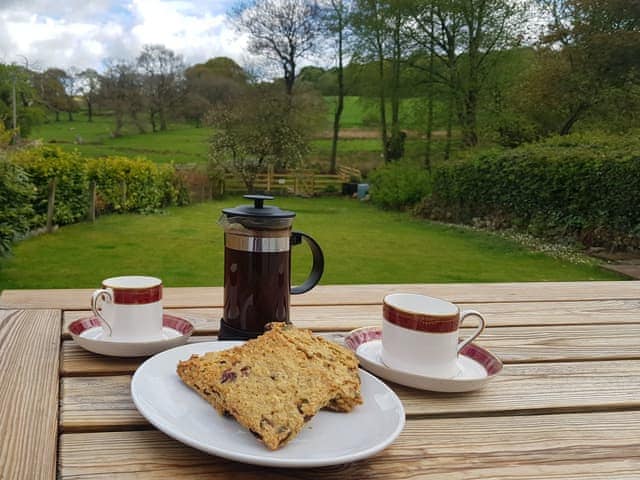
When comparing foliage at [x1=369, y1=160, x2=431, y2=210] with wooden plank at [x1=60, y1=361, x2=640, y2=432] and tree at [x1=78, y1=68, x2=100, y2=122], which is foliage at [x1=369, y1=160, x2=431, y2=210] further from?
wooden plank at [x1=60, y1=361, x2=640, y2=432]

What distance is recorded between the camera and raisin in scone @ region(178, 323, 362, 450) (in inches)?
22.7

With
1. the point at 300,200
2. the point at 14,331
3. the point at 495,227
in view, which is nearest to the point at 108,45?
the point at 300,200

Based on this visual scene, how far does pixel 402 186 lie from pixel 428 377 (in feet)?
35.5

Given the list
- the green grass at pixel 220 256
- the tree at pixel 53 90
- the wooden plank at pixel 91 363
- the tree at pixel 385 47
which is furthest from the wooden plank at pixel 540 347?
the tree at pixel 53 90

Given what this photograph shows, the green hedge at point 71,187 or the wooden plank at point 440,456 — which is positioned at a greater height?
the wooden plank at point 440,456

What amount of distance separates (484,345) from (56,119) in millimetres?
15144

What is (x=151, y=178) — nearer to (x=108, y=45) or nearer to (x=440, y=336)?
(x=108, y=45)

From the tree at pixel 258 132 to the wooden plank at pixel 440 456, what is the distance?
13294mm

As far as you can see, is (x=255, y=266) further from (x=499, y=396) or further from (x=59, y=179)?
(x=59, y=179)

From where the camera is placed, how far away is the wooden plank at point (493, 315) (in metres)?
1.05

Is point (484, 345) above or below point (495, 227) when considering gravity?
above

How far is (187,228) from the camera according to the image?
7762 mm

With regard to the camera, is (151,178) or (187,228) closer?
(187,228)

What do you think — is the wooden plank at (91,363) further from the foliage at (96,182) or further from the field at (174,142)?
the field at (174,142)
